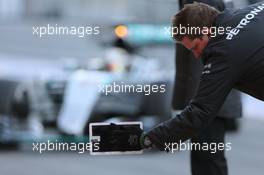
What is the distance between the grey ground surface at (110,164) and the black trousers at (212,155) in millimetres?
1958

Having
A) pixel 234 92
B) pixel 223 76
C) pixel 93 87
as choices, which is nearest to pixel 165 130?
pixel 223 76

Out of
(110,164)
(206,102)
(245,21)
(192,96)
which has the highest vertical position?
(245,21)

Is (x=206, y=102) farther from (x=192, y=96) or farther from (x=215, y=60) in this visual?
(x=192, y=96)

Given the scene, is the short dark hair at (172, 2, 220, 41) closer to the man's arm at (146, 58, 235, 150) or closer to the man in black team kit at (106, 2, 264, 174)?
the man in black team kit at (106, 2, 264, 174)

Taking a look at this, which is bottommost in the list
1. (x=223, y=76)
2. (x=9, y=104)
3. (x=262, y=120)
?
(x=262, y=120)

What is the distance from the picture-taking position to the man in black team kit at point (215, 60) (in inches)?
145

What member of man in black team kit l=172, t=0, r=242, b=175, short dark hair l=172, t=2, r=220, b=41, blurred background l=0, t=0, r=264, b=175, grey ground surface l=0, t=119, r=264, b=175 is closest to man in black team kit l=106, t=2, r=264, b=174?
short dark hair l=172, t=2, r=220, b=41

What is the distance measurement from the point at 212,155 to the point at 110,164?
2722 mm

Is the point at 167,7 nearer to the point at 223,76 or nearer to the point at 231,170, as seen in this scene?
the point at 231,170

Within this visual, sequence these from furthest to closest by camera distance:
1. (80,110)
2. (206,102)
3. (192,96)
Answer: (80,110)
(192,96)
(206,102)

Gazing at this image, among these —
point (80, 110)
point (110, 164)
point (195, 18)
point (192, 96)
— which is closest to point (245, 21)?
point (195, 18)

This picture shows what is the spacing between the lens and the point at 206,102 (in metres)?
3.69

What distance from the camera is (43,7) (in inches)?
434

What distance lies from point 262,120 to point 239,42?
691cm
